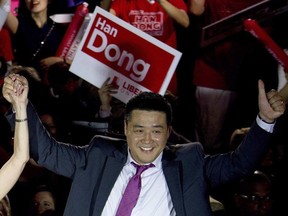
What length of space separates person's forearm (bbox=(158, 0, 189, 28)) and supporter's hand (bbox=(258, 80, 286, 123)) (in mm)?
2147

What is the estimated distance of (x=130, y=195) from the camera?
319 centimetres

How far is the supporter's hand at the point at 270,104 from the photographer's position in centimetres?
305

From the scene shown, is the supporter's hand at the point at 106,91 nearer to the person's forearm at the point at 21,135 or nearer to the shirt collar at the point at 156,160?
the shirt collar at the point at 156,160

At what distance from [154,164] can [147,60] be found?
1.35 m

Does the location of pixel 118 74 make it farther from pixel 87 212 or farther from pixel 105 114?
pixel 87 212

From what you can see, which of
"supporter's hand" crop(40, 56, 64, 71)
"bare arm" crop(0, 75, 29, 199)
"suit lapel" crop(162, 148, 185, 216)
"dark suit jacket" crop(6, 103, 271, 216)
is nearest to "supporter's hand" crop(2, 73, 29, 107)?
"bare arm" crop(0, 75, 29, 199)

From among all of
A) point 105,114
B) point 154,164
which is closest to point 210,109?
point 105,114

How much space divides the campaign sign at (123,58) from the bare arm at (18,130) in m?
1.49

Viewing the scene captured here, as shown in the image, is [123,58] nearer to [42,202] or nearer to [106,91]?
[106,91]

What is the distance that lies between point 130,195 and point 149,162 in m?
0.20

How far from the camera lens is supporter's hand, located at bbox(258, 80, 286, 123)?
3.05m

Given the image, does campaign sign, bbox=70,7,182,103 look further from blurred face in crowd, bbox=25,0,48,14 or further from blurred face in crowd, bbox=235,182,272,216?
blurred face in crowd, bbox=25,0,48,14

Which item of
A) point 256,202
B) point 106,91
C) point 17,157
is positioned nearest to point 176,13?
point 106,91

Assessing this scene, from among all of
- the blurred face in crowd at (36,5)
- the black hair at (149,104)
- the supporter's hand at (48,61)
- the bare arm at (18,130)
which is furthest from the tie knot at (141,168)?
the blurred face in crowd at (36,5)
